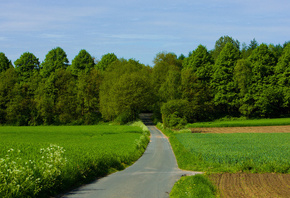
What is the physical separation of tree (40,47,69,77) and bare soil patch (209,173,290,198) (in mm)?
84185

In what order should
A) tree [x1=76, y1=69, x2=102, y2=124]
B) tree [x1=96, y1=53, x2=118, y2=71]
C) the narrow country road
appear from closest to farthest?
the narrow country road
tree [x1=76, y1=69, x2=102, y2=124]
tree [x1=96, y1=53, x2=118, y2=71]

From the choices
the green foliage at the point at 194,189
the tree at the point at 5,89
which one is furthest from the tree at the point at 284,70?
the tree at the point at 5,89

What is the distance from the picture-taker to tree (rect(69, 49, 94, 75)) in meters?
98.2

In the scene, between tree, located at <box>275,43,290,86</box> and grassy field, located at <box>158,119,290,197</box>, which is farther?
tree, located at <box>275,43,290,86</box>

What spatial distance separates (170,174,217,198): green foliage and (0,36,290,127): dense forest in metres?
54.8

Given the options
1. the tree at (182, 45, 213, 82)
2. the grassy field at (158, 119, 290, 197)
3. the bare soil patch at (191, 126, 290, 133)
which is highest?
the tree at (182, 45, 213, 82)

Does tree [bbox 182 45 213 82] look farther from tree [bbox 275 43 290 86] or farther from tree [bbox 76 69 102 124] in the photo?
tree [bbox 76 69 102 124]

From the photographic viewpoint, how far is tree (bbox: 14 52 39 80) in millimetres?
96537

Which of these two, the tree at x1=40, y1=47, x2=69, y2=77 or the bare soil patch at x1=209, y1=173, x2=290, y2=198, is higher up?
the tree at x1=40, y1=47, x2=69, y2=77

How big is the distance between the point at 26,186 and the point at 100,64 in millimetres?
95146

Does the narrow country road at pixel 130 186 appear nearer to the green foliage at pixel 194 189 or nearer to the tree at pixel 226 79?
the green foliage at pixel 194 189

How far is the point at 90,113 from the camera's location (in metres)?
86.9

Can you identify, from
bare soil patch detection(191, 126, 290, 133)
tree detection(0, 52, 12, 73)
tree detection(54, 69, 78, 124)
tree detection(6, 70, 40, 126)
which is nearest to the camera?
bare soil patch detection(191, 126, 290, 133)

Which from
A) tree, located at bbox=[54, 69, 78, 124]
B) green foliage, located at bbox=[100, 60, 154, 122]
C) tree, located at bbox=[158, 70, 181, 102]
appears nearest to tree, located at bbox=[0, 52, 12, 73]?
tree, located at bbox=[54, 69, 78, 124]
